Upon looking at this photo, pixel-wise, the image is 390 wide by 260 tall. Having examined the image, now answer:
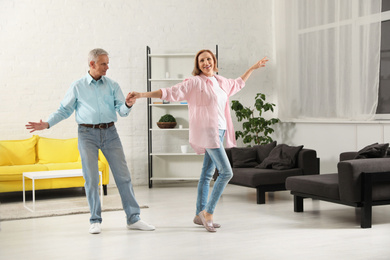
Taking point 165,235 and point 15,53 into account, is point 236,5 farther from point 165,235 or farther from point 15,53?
point 165,235

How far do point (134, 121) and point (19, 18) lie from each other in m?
2.19

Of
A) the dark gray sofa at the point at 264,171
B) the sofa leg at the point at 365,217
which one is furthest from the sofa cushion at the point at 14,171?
the sofa leg at the point at 365,217

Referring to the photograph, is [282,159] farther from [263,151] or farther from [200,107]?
[200,107]

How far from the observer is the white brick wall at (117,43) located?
7.40 meters

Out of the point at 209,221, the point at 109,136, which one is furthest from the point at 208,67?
the point at 209,221

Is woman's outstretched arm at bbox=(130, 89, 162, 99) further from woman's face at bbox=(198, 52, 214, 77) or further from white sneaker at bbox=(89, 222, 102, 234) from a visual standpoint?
white sneaker at bbox=(89, 222, 102, 234)

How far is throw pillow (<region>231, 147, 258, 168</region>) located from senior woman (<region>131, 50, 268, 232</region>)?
7.28 ft

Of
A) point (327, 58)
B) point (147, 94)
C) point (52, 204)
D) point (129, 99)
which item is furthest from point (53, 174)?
point (327, 58)

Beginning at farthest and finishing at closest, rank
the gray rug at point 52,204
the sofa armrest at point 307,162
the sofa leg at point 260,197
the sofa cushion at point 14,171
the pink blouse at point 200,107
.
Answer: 1. the sofa cushion at point 14,171
2. the sofa armrest at point 307,162
3. the sofa leg at point 260,197
4. the gray rug at point 52,204
5. the pink blouse at point 200,107

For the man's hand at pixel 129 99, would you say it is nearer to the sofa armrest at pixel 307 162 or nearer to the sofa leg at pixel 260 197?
the sofa leg at pixel 260 197

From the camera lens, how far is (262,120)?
795 centimetres

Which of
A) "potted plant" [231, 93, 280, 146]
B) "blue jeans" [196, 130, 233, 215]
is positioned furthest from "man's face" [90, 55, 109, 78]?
"potted plant" [231, 93, 280, 146]

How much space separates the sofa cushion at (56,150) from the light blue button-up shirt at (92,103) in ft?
9.25

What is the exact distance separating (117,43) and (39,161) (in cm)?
211
